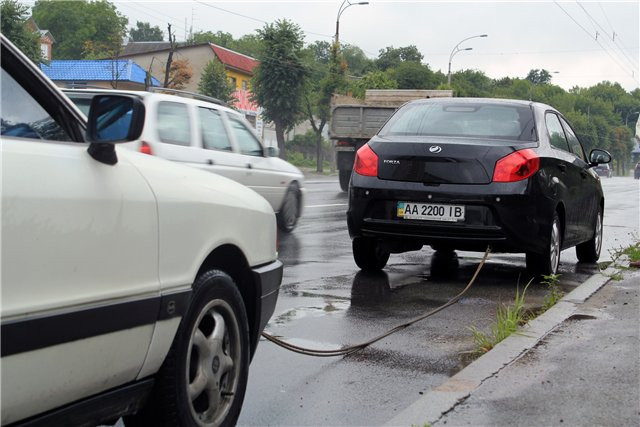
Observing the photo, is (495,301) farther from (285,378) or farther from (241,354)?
(241,354)

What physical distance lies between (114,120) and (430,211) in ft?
16.4

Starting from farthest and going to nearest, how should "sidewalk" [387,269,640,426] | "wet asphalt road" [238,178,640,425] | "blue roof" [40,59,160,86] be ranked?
"blue roof" [40,59,160,86], "wet asphalt road" [238,178,640,425], "sidewalk" [387,269,640,426]

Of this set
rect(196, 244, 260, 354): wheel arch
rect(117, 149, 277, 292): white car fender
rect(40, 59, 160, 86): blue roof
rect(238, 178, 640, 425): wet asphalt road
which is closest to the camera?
rect(117, 149, 277, 292): white car fender

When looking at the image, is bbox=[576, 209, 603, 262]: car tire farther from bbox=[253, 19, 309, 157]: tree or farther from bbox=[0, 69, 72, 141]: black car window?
bbox=[253, 19, 309, 157]: tree

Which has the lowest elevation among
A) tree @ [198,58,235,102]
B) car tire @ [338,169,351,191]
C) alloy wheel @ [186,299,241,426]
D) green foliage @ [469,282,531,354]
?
car tire @ [338,169,351,191]

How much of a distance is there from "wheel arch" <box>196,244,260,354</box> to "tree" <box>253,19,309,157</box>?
4977cm

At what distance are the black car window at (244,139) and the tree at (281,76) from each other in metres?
41.3

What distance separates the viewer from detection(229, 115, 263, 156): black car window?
12.0 m

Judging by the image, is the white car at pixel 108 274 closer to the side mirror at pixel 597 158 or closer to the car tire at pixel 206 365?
the car tire at pixel 206 365

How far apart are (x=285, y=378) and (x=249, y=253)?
3.62 ft

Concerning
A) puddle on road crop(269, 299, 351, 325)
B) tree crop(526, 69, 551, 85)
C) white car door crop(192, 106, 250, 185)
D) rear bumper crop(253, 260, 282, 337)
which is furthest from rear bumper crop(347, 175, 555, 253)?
tree crop(526, 69, 551, 85)

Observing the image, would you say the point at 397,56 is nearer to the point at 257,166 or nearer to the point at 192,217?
the point at 257,166

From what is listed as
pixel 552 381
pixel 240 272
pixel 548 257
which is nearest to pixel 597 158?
pixel 548 257

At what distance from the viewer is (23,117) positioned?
294 cm
